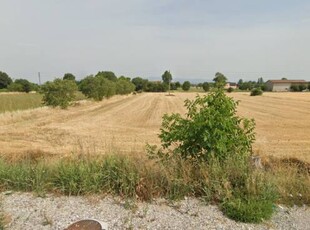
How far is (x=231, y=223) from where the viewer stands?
3801 millimetres

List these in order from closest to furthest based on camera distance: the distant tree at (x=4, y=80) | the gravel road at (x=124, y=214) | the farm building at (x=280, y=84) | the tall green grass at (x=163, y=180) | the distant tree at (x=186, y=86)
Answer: the gravel road at (x=124, y=214)
the tall green grass at (x=163, y=180)
the distant tree at (x=4, y=80)
the distant tree at (x=186, y=86)
the farm building at (x=280, y=84)

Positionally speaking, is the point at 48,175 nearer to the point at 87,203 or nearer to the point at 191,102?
the point at 87,203

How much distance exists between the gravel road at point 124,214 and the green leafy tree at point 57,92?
3087 centimetres

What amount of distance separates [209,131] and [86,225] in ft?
8.55

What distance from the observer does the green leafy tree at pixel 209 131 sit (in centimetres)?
501

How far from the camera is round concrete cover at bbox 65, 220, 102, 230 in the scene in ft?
11.4

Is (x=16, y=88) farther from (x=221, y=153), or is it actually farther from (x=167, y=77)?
(x=221, y=153)

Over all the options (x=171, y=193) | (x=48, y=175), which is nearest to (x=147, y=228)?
(x=171, y=193)

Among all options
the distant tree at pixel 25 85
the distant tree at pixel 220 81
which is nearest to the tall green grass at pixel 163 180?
the distant tree at pixel 220 81

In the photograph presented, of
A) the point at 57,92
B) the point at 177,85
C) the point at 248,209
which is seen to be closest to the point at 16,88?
the point at 57,92

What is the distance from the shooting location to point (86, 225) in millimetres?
3535

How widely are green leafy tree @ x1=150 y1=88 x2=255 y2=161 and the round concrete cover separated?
6.76ft

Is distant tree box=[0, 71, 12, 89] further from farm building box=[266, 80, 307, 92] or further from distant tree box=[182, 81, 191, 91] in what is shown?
farm building box=[266, 80, 307, 92]

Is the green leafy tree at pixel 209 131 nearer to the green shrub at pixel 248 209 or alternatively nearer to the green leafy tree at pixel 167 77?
the green shrub at pixel 248 209
